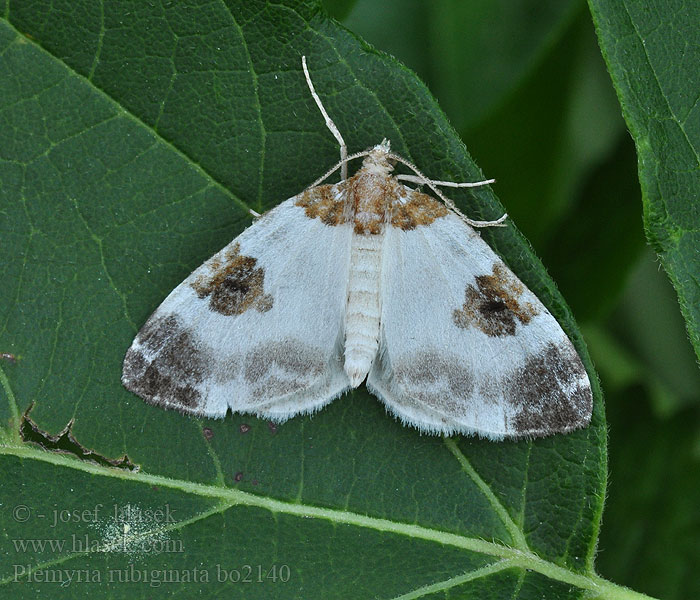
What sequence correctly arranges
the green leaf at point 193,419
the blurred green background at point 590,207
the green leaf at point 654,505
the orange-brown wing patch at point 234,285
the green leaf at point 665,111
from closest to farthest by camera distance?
1. the green leaf at point 665,111
2. the green leaf at point 193,419
3. the orange-brown wing patch at point 234,285
4. the green leaf at point 654,505
5. the blurred green background at point 590,207

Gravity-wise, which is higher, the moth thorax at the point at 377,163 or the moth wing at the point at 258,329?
the moth thorax at the point at 377,163

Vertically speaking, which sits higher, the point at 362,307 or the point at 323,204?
the point at 323,204

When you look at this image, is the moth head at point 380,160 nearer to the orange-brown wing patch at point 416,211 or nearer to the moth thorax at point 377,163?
the moth thorax at point 377,163

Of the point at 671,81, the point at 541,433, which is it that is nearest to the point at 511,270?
the point at 541,433

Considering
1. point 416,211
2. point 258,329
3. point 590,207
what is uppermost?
point 590,207

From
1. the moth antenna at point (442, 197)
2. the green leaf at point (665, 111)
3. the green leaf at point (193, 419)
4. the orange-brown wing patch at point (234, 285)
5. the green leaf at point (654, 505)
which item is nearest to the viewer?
the green leaf at point (665, 111)

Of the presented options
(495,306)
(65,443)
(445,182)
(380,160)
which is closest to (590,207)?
(495,306)

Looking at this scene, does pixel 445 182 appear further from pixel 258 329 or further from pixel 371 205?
pixel 258 329

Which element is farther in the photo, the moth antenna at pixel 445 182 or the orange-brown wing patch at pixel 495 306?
the orange-brown wing patch at pixel 495 306

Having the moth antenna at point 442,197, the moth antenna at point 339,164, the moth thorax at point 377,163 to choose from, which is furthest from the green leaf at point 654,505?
the moth antenna at point 339,164
